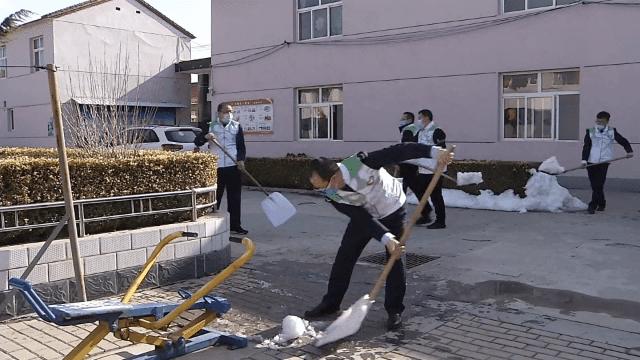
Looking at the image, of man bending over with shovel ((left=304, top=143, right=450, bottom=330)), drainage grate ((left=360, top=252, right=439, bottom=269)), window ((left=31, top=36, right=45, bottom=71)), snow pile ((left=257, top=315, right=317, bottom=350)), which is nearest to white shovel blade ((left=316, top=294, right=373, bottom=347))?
snow pile ((left=257, top=315, right=317, bottom=350))

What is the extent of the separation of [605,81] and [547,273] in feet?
22.8

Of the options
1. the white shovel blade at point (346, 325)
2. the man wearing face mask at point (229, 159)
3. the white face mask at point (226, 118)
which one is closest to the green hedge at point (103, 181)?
the man wearing face mask at point (229, 159)

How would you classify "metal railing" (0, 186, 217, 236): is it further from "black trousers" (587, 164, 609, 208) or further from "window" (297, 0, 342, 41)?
"window" (297, 0, 342, 41)

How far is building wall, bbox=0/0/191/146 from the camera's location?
22.8 meters

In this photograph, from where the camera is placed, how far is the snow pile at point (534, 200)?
33.7ft

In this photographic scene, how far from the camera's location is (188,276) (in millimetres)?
6125

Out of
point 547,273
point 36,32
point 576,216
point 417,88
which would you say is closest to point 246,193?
point 417,88

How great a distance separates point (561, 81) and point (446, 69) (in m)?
2.49

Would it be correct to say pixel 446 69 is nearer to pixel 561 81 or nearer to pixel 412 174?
pixel 561 81

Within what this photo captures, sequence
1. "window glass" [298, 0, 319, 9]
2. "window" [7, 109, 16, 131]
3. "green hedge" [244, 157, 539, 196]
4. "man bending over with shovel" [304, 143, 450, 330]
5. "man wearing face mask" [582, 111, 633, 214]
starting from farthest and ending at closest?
"window" [7, 109, 16, 131], "window glass" [298, 0, 319, 9], "green hedge" [244, 157, 539, 196], "man wearing face mask" [582, 111, 633, 214], "man bending over with shovel" [304, 143, 450, 330]

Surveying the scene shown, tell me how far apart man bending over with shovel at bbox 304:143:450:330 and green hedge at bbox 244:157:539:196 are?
6543mm

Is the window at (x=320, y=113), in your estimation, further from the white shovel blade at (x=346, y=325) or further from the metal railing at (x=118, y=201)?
the white shovel blade at (x=346, y=325)

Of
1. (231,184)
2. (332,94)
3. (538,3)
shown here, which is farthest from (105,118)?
(332,94)

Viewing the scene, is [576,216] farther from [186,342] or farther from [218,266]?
[186,342]
